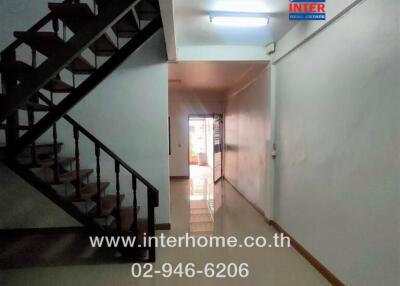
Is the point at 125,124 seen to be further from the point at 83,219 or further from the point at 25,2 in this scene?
the point at 25,2

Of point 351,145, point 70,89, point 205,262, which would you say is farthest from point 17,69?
point 351,145

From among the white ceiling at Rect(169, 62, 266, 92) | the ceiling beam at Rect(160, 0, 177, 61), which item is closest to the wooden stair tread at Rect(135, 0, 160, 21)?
the ceiling beam at Rect(160, 0, 177, 61)

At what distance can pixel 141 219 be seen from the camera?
3.27 metres

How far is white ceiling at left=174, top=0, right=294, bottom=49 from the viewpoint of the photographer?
7.43 feet

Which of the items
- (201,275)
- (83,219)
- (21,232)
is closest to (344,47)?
(201,275)

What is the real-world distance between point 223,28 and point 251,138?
89.4 inches

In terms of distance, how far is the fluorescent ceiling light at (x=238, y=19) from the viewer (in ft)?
8.02

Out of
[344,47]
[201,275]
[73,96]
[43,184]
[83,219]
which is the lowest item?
[201,275]

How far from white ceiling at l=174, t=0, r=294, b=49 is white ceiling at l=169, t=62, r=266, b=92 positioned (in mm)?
444

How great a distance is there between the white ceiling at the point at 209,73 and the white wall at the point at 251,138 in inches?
9.8

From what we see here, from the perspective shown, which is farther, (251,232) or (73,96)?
(251,232)

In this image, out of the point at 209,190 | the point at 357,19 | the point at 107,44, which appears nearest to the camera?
the point at 357,19

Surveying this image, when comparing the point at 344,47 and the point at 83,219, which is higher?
the point at 344,47

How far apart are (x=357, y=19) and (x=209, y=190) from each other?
4.65m
